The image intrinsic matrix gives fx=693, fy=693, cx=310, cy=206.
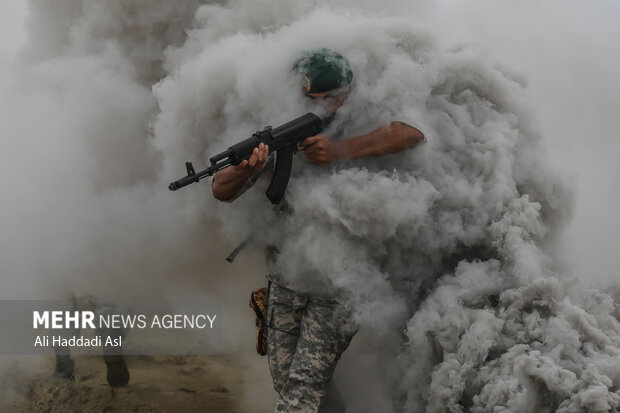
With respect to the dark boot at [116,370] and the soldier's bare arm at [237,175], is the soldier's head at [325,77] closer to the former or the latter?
the soldier's bare arm at [237,175]

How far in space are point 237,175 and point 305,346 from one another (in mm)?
948

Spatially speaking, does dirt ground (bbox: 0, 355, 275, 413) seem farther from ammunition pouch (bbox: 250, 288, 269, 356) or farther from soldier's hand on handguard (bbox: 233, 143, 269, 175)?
soldier's hand on handguard (bbox: 233, 143, 269, 175)

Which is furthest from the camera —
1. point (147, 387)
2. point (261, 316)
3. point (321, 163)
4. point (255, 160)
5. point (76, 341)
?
point (76, 341)

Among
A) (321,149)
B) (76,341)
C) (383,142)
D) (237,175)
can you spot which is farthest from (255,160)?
(76,341)

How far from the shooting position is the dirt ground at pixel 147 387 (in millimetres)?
5336

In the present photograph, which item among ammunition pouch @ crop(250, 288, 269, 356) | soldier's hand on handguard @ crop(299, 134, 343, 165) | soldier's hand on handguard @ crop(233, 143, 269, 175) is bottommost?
ammunition pouch @ crop(250, 288, 269, 356)

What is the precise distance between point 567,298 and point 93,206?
3.49 m

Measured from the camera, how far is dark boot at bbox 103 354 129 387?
5.61 meters

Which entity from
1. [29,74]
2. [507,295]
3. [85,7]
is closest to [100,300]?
[29,74]

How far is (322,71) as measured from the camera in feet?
11.4

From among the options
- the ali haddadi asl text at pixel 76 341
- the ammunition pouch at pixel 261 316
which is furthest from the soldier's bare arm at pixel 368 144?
the ali haddadi asl text at pixel 76 341

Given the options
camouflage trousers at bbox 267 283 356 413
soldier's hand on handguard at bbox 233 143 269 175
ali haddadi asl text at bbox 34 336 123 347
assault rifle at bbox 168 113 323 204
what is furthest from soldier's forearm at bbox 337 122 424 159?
ali haddadi asl text at bbox 34 336 123 347

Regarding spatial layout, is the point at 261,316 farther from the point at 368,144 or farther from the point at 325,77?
the point at 325,77

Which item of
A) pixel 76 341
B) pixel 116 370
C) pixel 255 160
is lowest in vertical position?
pixel 255 160
